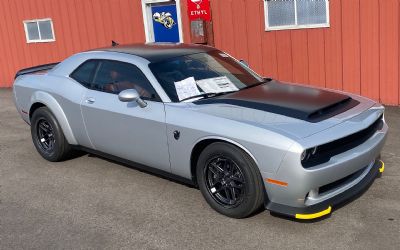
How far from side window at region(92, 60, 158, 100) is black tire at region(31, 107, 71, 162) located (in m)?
0.92

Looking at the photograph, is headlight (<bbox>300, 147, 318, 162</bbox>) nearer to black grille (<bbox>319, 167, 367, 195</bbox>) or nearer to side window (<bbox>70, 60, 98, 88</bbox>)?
black grille (<bbox>319, 167, 367, 195</bbox>)

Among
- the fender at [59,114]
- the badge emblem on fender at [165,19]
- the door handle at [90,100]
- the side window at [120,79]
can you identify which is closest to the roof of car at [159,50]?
the side window at [120,79]

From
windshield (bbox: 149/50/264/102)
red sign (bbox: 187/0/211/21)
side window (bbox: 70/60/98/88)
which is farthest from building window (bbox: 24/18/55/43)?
windshield (bbox: 149/50/264/102)

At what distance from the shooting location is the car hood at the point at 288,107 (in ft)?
13.1

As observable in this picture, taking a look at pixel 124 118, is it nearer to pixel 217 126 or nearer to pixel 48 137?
pixel 217 126

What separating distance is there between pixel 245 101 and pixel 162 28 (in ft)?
22.0

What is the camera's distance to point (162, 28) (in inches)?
427

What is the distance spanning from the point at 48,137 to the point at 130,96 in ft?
7.12

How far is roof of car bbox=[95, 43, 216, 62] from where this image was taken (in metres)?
5.23

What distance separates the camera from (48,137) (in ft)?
20.9

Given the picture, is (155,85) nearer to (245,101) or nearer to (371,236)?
(245,101)

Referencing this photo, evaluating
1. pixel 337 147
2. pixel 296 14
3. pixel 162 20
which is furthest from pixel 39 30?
pixel 337 147

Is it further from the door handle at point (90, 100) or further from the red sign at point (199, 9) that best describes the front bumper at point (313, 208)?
the red sign at point (199, 9)

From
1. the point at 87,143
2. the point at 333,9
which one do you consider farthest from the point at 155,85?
the point at 333,9
